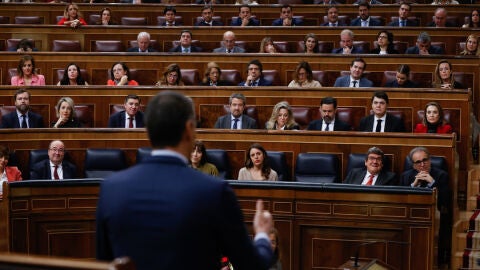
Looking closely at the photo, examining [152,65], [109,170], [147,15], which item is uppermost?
[147,15]

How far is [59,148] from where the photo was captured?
4.89 metres

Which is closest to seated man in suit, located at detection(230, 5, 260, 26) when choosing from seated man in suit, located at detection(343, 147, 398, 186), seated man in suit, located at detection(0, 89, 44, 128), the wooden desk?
seated man in suit, located at detection(0, 89, 44, 128)

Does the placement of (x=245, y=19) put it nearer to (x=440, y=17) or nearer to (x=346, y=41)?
(x=346, y=41)

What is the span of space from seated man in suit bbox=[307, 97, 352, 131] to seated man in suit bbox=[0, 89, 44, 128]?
1.74 m

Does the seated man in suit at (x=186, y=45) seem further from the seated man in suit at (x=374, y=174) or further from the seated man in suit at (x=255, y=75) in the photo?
the seated man in suit at (x=374, y=174)

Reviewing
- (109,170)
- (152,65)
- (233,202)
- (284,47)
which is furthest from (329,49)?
(233,202)

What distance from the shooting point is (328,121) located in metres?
5.39

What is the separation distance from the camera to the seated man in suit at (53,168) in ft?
16.1

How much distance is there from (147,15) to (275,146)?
3315 millimetres

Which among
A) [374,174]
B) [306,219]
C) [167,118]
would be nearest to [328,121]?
[374,174]

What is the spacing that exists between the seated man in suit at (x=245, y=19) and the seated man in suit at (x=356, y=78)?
158cm

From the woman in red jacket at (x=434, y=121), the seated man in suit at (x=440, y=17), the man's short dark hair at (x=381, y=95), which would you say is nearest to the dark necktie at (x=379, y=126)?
the man's short dark hair at (x=381, y=95)

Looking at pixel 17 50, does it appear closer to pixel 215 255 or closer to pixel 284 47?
pixel 284 47

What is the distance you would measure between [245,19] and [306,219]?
3683 mm
